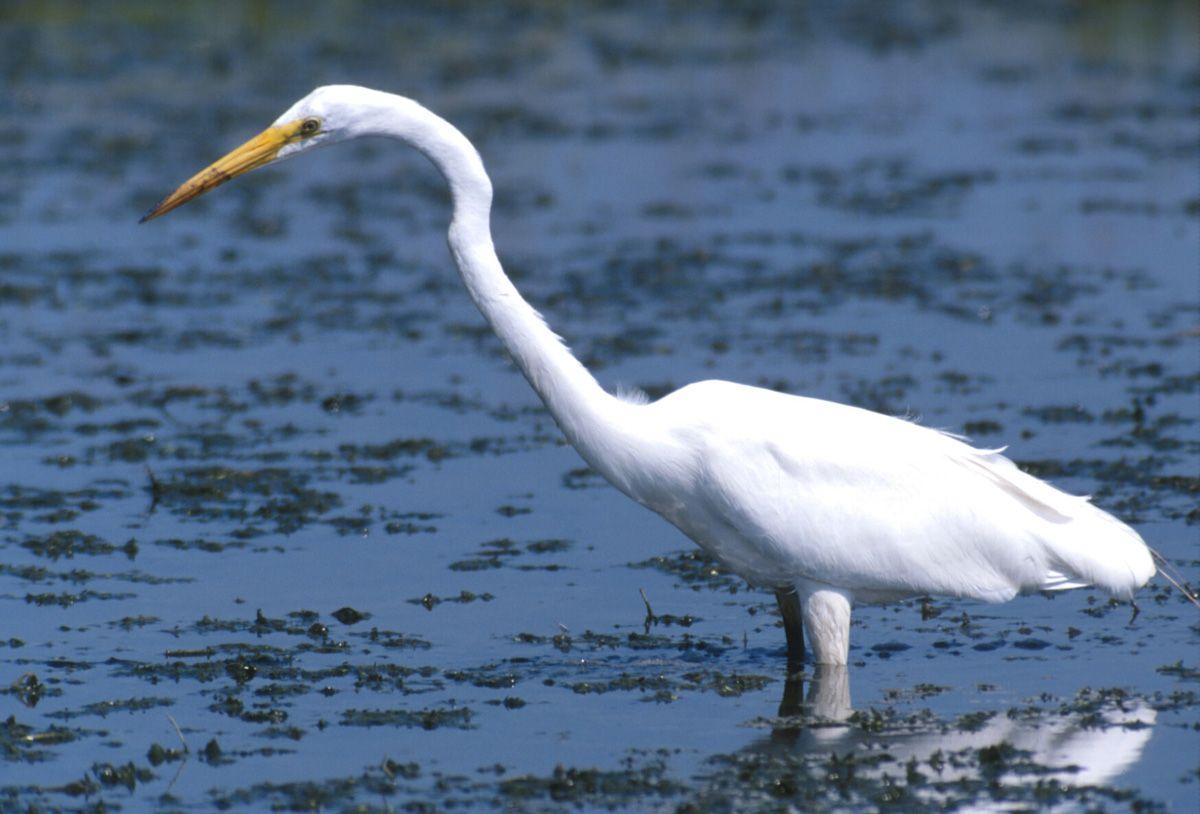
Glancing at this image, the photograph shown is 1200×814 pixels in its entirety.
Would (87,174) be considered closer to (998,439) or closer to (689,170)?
(689,170)

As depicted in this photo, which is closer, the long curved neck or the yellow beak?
the long curved neck

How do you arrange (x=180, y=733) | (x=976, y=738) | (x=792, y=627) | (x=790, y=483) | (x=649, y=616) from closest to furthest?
1. (x=976, y=738)
2. (x=180, y=733)
3. (x=790, y=483)
4. (x=792, y=627)
5. (x=649, y=616)

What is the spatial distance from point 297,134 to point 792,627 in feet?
8.64

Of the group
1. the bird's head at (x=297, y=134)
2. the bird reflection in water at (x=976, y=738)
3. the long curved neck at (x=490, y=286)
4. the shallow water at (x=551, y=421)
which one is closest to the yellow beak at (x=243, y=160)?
the bird's head at (x=297, y=134)

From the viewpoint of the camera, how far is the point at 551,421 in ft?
36.5

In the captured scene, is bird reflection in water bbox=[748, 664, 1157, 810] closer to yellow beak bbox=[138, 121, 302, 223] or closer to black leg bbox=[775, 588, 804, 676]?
black leg bbox=[775, 588, 804, 676]

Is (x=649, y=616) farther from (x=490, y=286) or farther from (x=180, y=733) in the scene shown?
(x=180, y=733)

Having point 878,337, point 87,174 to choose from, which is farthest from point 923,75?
point 878,337

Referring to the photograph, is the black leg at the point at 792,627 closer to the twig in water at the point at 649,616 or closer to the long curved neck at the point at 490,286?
the twig in water at the point at 649,616

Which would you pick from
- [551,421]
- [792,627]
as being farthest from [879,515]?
[551,421]

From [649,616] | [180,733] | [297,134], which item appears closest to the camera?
[180,733]

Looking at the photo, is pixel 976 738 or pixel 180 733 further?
pixel 180 733

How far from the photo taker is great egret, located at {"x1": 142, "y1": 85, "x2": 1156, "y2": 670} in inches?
282

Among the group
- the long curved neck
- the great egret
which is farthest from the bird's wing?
the long curved neck
